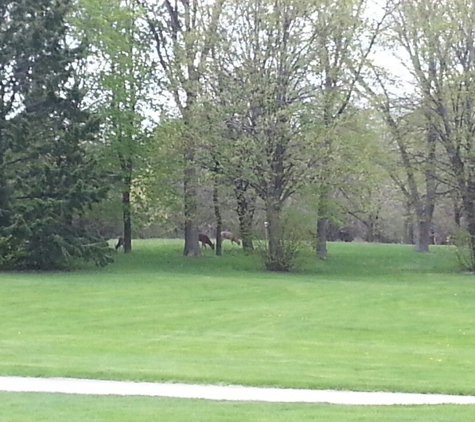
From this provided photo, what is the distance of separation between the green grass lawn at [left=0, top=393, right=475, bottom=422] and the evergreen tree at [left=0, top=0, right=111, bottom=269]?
23.8 m

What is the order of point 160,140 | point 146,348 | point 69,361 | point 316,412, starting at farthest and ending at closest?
point 160,140, point 146,348, point 69,361, point 316,412

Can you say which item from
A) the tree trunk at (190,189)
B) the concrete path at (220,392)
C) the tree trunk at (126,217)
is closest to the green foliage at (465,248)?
the tree trunk at (190,189)

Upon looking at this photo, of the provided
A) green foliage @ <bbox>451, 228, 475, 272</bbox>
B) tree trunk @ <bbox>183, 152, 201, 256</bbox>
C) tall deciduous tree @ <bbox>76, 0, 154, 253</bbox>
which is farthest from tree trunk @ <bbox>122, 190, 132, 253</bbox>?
green foliage @ <bbox>451, 228, 475, 272</bbox>

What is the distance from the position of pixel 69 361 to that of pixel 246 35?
2411 cm

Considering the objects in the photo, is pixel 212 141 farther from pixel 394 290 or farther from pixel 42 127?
pixel 394 290

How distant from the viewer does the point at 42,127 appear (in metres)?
34.8

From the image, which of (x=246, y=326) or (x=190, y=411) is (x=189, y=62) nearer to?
(x=246, y=326)

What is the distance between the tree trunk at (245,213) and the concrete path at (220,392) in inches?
931

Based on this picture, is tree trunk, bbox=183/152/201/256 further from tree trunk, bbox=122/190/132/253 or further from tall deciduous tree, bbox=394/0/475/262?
tall deciduous tree, bbox=394/0/475/262

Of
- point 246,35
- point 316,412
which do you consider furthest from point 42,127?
point 316,412

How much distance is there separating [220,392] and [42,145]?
83.6ft

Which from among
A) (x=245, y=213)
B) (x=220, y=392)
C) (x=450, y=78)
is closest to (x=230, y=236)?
(x=245, y=213)

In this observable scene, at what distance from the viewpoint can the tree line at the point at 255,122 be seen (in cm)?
3366

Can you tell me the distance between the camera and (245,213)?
114 ft
